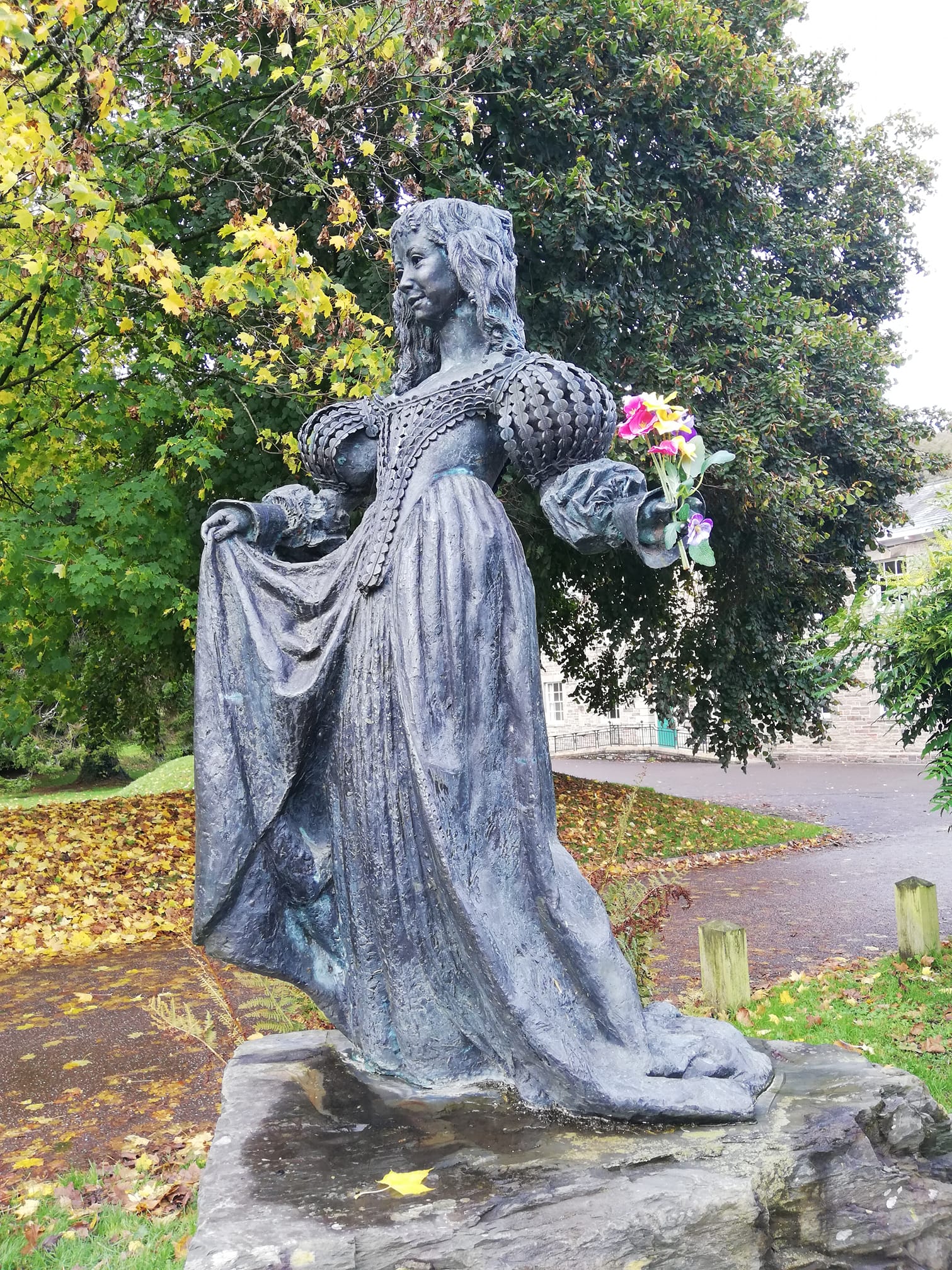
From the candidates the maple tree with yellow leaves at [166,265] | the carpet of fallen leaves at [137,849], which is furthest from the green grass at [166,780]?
the maple tree with yellow leaves at [166,265]

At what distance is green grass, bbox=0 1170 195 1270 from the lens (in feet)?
12.3

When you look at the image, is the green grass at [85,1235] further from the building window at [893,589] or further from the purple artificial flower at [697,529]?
the building window at [893,589]

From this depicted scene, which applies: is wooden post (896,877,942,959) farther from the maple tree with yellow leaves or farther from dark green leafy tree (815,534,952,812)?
the maple tree with yellow leaves

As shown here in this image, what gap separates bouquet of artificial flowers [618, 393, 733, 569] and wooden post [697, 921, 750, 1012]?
4.70 meters

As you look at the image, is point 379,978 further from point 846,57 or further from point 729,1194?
point 846,57

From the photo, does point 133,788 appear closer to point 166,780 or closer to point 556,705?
point 166,780

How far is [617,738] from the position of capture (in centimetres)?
3653

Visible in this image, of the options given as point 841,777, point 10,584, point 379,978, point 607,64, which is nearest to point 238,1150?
point 379,978

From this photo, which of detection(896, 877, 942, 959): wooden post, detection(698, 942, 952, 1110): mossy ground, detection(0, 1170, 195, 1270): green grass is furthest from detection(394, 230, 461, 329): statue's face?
detection(896, 877, 942, 959): wooden post

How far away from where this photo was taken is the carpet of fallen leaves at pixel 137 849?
9227 mm

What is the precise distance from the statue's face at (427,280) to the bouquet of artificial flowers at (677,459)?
0.72 m

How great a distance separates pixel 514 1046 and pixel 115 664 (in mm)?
13192

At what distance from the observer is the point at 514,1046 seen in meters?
2.53

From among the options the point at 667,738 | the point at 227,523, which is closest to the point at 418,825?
the point at 227,523
